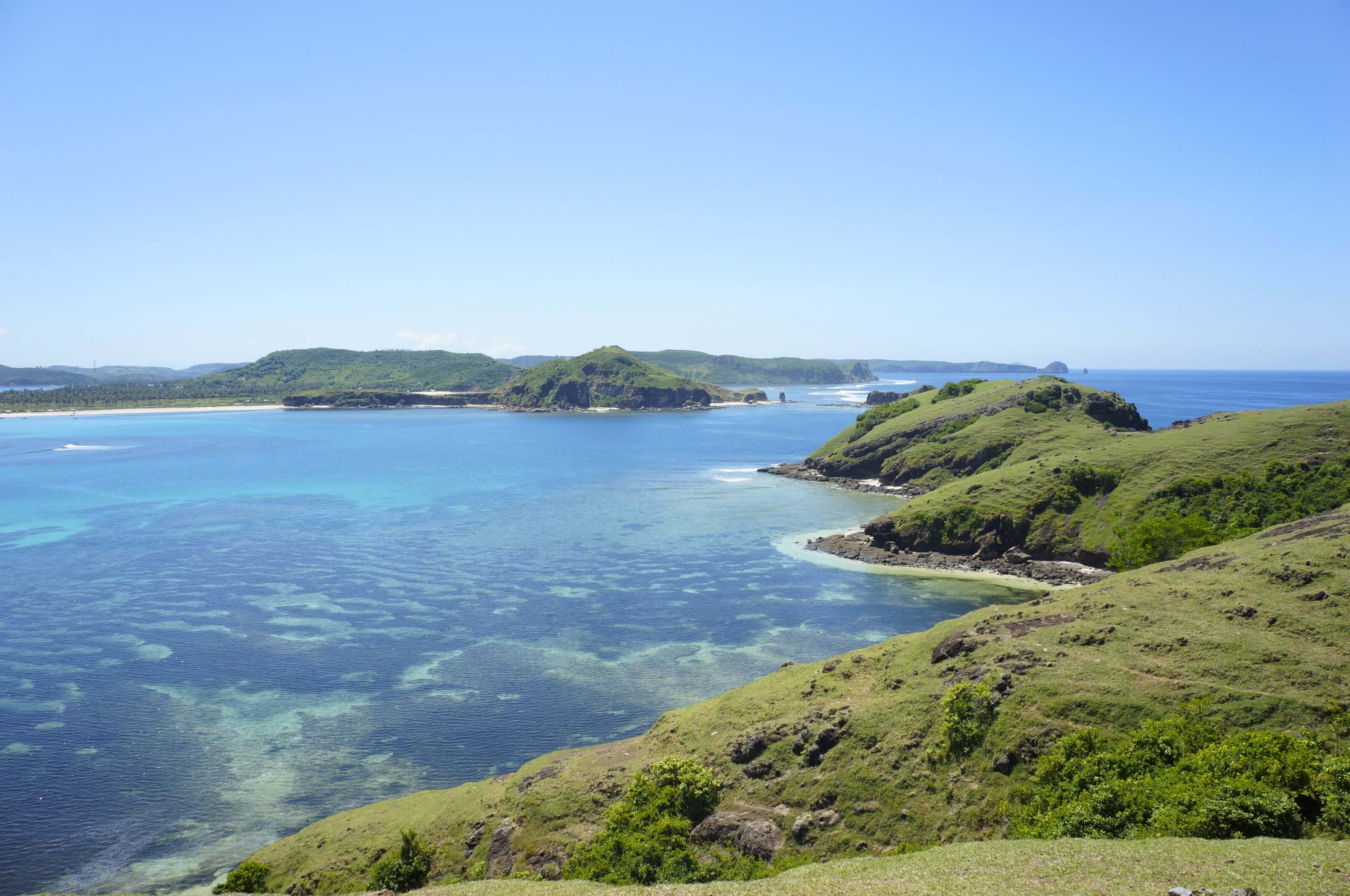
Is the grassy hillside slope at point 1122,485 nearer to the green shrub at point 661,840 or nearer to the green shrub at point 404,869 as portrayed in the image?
the green shrub at point 661,840

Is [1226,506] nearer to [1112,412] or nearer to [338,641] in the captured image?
[1112,412]

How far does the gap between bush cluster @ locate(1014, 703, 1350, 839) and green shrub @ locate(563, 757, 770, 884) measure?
1326 cm

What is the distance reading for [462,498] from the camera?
147875mm

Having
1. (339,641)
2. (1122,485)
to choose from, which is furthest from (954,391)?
(339,641)

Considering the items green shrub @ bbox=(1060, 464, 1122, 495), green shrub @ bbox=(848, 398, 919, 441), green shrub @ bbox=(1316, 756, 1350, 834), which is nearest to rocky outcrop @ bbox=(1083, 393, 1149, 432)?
green shrub @ bbox=(848, 398, 919, 441)

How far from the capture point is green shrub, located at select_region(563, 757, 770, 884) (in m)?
34.5

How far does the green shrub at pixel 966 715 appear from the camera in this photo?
38.2m

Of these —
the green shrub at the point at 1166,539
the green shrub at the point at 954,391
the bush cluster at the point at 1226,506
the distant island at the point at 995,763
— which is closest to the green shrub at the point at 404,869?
the distant island at the point at 995,763

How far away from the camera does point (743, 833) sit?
121ft

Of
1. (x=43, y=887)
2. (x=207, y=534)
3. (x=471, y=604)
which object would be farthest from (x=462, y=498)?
(x=43, y=887)

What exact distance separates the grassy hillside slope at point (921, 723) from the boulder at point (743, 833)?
0.52m

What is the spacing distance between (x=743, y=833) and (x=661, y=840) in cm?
400

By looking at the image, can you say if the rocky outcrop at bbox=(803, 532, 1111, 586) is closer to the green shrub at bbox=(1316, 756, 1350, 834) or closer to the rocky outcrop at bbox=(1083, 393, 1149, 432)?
the green shrub at bbox=(1316, 756, 1350, 834)

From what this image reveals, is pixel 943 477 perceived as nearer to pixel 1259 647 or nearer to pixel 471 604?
pixel 471 604
